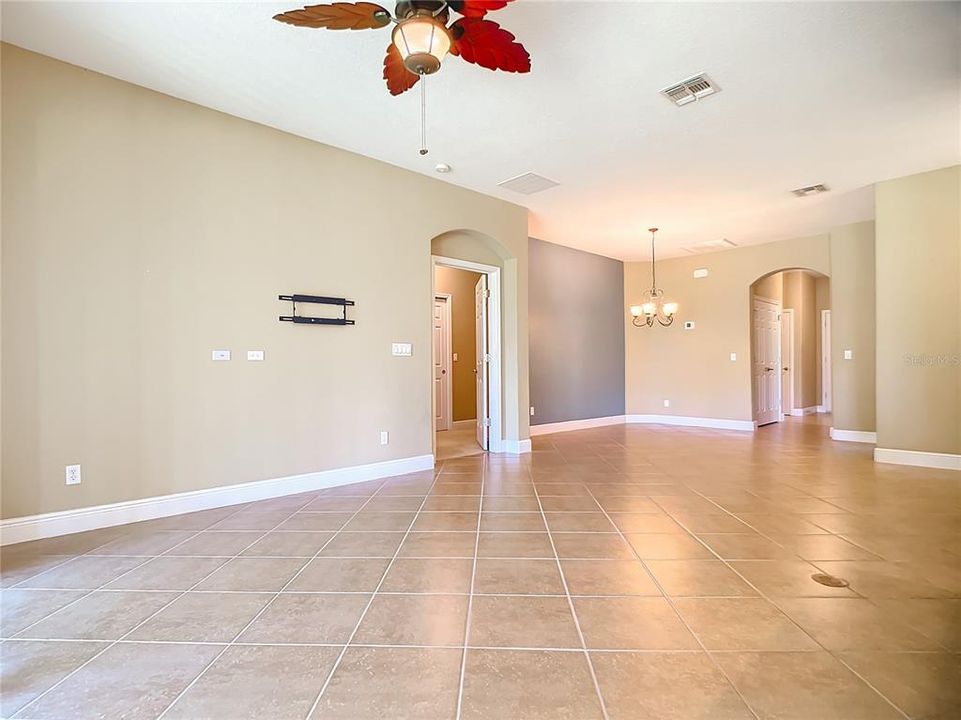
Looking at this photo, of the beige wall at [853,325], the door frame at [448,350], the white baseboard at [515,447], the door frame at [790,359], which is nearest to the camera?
the white baseboard at [515,447]

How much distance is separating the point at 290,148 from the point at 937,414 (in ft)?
22.1

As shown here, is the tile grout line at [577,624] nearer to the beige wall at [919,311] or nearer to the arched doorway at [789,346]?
the beige wall at [919,311]

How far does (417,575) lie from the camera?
221 centimetres

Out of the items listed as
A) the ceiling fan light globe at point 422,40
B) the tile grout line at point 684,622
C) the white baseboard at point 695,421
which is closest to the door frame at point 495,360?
the tile grout line at point 684,622

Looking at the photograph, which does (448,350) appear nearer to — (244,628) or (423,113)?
(423,113)

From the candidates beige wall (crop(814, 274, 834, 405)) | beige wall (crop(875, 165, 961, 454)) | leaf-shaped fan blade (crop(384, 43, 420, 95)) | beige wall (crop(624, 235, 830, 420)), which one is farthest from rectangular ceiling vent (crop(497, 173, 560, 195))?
beige wall (crop(814, 274, 834, 405))

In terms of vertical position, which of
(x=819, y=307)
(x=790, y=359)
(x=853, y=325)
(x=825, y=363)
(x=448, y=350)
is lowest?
(x=825, y=363)

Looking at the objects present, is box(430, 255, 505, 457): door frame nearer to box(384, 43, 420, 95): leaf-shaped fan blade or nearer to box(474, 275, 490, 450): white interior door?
box(474, 275, 490, 450): white interior door

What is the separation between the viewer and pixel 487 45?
195cm

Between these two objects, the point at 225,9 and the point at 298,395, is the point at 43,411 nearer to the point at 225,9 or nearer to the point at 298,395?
the point at 298,395

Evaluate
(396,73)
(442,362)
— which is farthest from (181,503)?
(442,362)

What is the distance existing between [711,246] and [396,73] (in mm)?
6636

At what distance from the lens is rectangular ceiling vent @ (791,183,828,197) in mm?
4734

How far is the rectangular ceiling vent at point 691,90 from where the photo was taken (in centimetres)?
290
